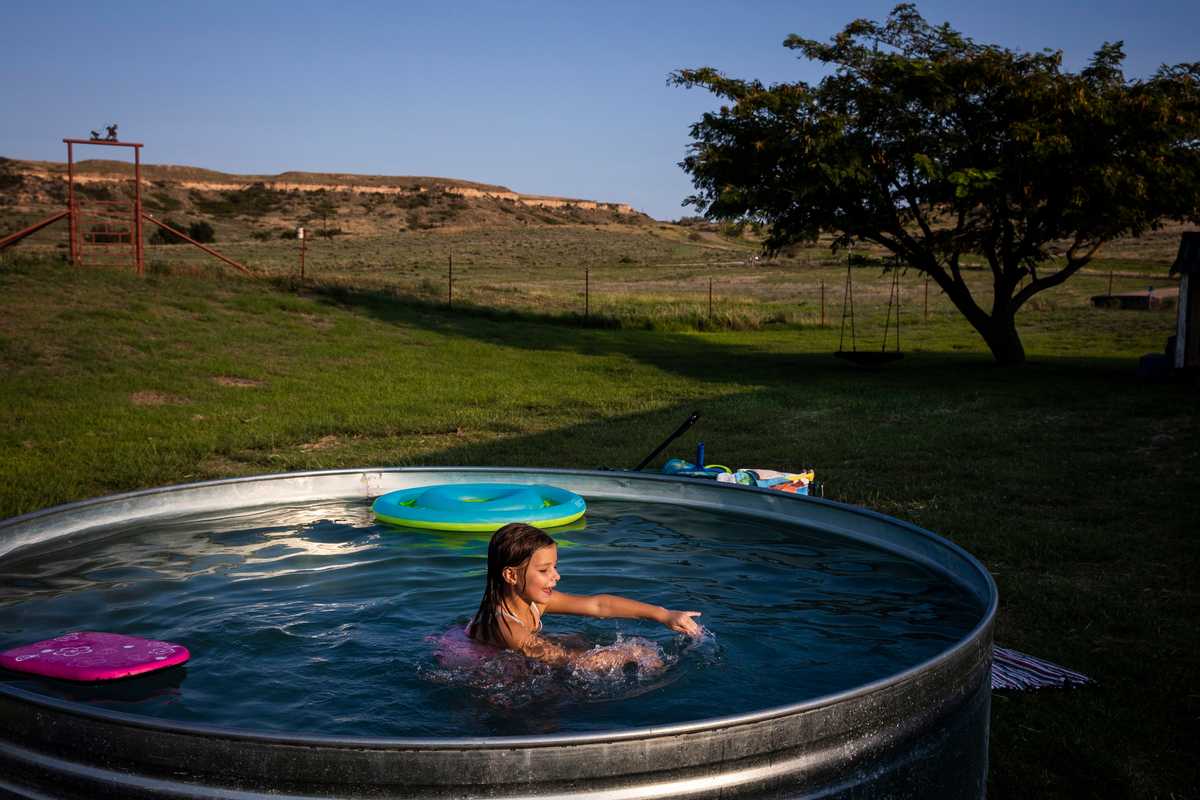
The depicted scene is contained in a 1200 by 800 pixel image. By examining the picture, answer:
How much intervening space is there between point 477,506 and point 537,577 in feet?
6.64

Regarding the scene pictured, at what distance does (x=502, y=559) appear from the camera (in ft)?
12.5

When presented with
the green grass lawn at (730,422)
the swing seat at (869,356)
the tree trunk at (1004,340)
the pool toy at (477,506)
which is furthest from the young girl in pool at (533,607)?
the tree trunk at (1004,340)

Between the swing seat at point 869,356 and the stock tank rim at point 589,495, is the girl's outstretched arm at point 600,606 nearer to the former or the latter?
the stock tank rim at point 589,495

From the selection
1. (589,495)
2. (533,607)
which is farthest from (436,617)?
(589,495)

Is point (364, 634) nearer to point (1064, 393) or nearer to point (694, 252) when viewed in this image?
point (1064, 393)

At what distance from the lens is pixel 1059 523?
726 centimetres

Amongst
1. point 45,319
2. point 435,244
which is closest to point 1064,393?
point 45,319

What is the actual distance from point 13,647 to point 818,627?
10.5 feet

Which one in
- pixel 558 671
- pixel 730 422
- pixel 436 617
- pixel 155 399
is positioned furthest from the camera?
pixel 155 399

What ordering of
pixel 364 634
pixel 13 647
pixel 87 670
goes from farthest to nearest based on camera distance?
pixel 364 634, pixel 13 647, pixel 87 670

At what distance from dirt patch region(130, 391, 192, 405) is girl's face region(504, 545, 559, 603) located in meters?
9.67

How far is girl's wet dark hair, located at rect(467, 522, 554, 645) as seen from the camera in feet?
12.4

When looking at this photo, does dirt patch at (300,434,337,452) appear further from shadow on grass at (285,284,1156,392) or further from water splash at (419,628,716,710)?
shadow on grass at (285,284,1156,392)

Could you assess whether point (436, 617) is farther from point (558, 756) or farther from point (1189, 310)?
point (1189, 310)
